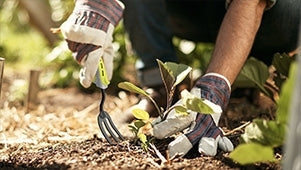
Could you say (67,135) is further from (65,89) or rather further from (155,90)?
(65,89)

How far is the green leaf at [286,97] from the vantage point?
93cm

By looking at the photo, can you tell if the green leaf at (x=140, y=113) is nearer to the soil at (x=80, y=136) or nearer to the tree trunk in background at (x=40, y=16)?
the soil at (x=80, y=136)

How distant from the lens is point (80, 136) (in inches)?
64.5

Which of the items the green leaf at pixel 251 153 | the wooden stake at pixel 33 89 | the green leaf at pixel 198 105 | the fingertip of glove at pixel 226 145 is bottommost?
the wooden stake at pixel 33 89

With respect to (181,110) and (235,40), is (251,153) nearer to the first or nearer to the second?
(181,110)

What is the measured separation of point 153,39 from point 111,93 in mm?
598

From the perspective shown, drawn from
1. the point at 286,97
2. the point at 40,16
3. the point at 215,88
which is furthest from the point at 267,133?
the point at 40,16

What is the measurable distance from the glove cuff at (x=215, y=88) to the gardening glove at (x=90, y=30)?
0.28 m

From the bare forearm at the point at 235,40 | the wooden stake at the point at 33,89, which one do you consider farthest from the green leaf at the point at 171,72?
the wooden stake at the point at 33,89

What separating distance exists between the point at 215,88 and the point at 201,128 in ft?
0.40

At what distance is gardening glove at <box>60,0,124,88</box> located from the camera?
142 cm

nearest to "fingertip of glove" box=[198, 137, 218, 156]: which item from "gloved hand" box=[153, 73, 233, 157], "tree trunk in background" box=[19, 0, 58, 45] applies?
"gloved hand" box=[153, 73, 233, 157]

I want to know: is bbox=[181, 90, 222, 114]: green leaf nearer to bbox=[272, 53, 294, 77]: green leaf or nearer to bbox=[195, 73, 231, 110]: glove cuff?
bbox=[195, 73, 231, 110]: glove cuff

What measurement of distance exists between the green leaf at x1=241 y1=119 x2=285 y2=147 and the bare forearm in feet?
1.08
